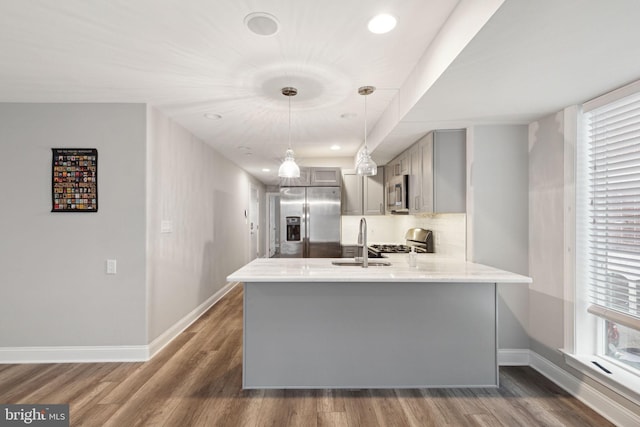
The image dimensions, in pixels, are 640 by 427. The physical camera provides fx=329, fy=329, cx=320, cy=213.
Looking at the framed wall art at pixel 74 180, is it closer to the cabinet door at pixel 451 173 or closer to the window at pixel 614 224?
the cabinet door at pixel 451 173

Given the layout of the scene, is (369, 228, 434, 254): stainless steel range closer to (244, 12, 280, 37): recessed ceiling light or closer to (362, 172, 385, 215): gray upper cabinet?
(362, 172, 385, 215): gray upper cabinet

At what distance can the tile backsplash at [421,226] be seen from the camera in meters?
3.42

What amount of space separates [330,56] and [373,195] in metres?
3.53

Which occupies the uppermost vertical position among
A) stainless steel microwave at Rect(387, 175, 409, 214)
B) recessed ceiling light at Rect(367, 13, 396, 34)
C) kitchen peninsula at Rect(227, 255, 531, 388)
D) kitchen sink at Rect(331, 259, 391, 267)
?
recessed ceiling light at Rect(367, 13, 396, 34)

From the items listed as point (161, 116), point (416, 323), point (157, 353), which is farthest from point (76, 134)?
point (416, 323)

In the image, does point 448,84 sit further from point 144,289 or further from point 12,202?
point 12,202

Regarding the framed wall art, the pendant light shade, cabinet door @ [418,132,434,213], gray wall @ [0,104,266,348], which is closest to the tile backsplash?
cabinet door @ [418,132,434,213]

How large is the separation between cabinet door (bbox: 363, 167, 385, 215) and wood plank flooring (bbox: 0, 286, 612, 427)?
317cm

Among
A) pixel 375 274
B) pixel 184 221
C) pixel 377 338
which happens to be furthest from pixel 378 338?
pixel 184 221

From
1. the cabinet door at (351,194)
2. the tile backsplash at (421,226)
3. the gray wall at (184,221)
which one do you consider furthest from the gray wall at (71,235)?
the cabinet door at (351,194)

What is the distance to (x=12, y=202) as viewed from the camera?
3.08m

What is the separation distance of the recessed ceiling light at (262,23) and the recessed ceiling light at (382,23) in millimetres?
551

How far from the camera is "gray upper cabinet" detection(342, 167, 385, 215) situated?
5598mm

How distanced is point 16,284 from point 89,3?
109 inches
